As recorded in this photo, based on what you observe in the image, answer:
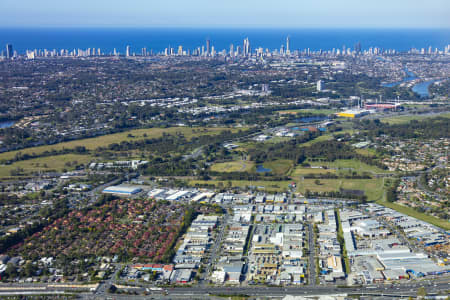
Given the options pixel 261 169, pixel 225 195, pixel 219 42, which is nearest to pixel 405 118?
pixel 261 169

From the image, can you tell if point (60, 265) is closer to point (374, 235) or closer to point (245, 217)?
point (245, 217)

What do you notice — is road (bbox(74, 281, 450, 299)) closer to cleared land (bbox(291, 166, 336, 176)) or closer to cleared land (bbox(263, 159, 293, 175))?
cleared land (bbox(291, 166, 336, 176))

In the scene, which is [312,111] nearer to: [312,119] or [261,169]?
[312,119]

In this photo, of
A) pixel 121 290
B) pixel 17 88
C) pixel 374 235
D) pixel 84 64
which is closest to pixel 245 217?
pixel 374 235

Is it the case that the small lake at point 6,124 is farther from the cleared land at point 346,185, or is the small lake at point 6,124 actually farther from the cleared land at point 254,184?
the cleared land at point 346,185

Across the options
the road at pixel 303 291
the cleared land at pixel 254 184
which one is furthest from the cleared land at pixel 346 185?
the road at pixel 303 291

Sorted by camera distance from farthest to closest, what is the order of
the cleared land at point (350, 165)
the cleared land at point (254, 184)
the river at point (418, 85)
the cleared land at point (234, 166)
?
the river at point (418, 85) < the cleared land at point (234, 166) < the cleared land at point (350, 165) < the cleared land at point (254, 184)

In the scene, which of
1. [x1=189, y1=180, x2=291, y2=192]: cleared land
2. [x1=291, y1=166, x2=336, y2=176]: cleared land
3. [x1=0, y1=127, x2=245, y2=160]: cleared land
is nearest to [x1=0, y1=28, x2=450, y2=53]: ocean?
[x1=0, y1=127, x2=245, y2=160]: cleared land

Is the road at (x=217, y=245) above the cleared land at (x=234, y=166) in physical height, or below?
below
